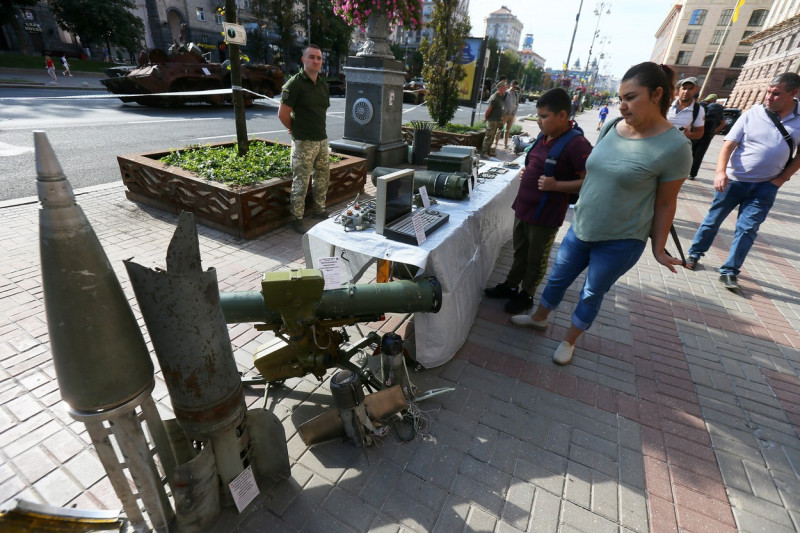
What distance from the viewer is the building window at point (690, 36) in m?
49.3

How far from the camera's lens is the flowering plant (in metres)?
6.40

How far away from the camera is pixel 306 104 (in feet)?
14.4

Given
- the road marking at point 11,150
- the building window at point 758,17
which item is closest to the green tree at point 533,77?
the building window at point 758,17

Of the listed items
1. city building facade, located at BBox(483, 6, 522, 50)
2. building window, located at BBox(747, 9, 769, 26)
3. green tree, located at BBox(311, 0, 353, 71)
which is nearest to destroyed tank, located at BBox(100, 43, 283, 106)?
green tree, located at BBox(311, 0, 353, 71)

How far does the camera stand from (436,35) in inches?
382

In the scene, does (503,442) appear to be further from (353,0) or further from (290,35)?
(290,35)

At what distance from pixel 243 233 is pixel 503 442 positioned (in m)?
3.62

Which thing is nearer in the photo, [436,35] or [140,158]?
[140,158]

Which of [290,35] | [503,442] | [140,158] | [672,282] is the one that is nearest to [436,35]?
[140,158]

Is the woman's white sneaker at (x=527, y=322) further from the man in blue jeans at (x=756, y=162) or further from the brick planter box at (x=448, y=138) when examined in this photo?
the brick planter box at (x=448, y=138)

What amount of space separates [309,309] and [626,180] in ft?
6.46

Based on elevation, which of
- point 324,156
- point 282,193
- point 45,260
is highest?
point 45,260

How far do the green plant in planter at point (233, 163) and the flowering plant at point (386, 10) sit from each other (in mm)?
2861

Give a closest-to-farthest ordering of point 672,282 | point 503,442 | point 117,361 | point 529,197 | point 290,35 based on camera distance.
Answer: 1. point 117,361
2. point 503,442
3. point 529,197
4. point 672,282
5. point 290,35
